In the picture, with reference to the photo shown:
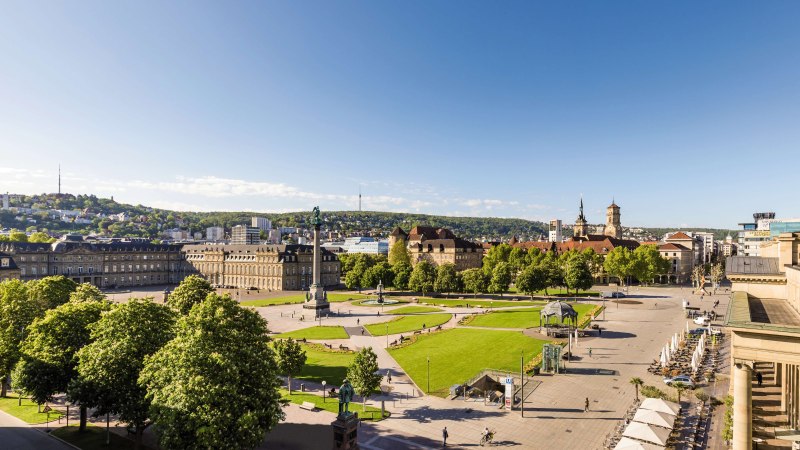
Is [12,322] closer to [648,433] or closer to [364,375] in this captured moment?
[364,375]

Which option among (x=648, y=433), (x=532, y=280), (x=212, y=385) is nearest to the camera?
(x=212, y=385)

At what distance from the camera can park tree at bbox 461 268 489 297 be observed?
111 meters

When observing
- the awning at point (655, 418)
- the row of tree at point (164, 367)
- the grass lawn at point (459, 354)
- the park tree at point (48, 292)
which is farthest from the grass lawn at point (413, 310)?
the awning at point (655, 418)

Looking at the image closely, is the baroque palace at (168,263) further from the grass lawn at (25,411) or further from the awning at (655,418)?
the awning at (655,418)

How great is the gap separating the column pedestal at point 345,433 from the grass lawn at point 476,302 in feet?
226

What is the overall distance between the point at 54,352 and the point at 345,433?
25.7 m

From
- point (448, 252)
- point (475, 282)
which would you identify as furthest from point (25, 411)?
point (448, 252)

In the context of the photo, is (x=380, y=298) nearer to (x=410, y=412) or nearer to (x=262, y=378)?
(x=410, y=412)

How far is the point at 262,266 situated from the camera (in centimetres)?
15325

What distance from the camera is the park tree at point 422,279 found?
4577 inches

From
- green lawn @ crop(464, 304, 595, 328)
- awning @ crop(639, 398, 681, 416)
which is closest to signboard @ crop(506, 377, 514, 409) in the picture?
awning @ crop(639, 398, 681, 416)

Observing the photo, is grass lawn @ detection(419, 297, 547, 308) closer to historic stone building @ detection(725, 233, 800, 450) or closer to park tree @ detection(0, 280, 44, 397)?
historic stone building @ detection(725, 233, 800, 450)

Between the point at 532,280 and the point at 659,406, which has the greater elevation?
the point at 532,280

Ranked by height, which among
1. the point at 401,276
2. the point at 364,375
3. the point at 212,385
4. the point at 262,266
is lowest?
the point at 262,266
